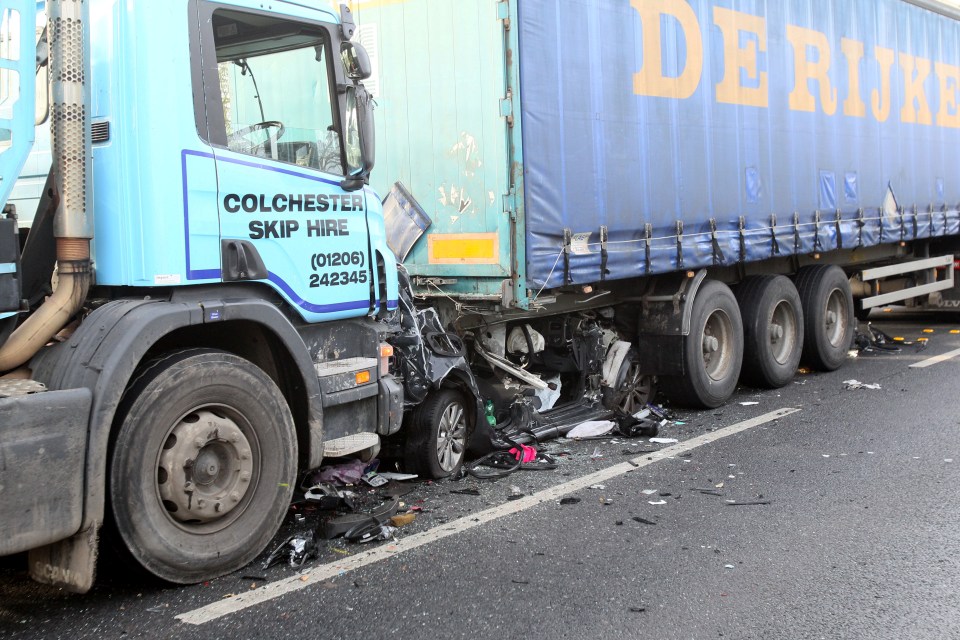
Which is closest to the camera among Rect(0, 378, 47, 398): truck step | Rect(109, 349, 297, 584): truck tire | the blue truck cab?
Rect(0, 378, 47, 398): truck step

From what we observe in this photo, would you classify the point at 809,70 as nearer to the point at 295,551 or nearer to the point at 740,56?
the point at 740,56

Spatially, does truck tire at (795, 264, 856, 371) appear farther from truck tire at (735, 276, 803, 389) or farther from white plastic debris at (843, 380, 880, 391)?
white plastic debris at (843, 380, 880, 391)

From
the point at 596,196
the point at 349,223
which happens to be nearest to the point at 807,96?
the point at 596,196

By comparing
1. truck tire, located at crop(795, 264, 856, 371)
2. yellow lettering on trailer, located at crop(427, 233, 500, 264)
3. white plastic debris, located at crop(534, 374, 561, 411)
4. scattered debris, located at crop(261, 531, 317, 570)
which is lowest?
scattered debris, located at crop(261, 531, 317, 570)

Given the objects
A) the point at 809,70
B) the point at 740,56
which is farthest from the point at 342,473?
the point at 809,70

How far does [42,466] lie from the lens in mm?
3750

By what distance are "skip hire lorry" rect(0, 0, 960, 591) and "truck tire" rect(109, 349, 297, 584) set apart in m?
0.01

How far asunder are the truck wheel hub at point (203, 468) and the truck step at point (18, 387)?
61cm

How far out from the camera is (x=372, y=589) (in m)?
4.31

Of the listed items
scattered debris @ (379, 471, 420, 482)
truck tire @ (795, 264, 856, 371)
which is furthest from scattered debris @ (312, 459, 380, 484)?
truck tire @ (795, 264, 856, 371)

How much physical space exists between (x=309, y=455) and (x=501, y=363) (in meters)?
2.52

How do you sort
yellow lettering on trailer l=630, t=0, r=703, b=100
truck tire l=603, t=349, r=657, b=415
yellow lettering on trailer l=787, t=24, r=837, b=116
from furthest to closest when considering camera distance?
yellow lettering on trailer l=787, t=24, r=837, b=116 < truck tire l=603, t=349, r=657, b=415 < yellow lettering on trailer l=630, t=0, r=703, b=100

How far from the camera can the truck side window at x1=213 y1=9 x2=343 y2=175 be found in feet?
15.5

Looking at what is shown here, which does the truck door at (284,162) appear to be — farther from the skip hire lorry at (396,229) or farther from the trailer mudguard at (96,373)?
the trailer mudguard at (96,373)
